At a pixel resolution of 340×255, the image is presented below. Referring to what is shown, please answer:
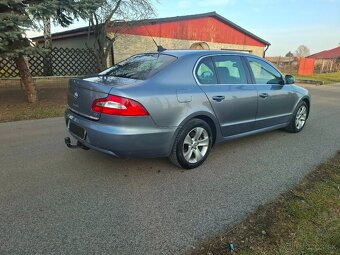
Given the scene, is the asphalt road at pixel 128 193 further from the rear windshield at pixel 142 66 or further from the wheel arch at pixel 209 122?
the rear windshield at pixel 142 66

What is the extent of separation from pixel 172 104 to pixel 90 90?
40.6 inches

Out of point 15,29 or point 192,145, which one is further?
point 15,29

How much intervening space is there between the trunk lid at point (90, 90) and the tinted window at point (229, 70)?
4.57 ft

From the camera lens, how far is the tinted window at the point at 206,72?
4.02 metres

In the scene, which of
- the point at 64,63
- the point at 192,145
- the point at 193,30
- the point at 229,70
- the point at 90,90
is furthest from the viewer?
the point at 193,30

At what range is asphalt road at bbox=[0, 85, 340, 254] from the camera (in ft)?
8.29

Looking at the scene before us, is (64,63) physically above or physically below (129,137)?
above

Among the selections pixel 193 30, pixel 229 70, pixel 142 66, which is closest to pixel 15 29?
pixel 142 66

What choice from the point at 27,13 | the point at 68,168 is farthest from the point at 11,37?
the point at 68,168

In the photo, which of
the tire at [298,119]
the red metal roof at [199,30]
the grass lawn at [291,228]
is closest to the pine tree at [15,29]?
the red metal roof at [199,30]

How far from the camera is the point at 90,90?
3.56 metres

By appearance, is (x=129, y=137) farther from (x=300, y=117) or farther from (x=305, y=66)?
(x=305, y=66)

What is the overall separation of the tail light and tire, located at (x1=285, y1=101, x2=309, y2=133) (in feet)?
12.5

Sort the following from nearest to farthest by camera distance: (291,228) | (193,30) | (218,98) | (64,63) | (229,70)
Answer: (291,228)
(218,98)
(229,70)
(64,63)
(193,30)
